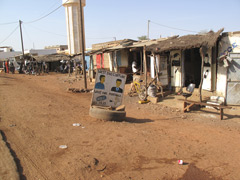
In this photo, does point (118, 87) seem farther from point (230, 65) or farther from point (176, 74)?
point (176, 74)

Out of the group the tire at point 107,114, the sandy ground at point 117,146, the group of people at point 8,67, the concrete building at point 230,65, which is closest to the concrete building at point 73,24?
the group of people at point 8,67

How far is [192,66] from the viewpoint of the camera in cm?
1353

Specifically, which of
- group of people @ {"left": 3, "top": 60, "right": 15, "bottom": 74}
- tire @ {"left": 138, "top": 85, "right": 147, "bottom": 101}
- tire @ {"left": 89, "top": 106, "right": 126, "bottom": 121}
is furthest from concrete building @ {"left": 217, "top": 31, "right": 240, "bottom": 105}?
group of people @ {"left": 3, "top": 60, "right": 15, "bottom": 74}

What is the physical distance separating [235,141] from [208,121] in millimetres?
2047

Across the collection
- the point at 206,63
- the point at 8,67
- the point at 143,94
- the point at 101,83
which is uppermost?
the point at 8,67

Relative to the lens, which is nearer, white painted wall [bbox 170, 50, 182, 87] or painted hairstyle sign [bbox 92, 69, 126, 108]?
painted hairstyle sign [bbox 92, 69, 126, 108]

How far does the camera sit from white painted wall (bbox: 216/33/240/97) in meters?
8.86

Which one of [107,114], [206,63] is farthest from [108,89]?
[206,63]

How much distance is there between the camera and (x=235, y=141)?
5.90 meters

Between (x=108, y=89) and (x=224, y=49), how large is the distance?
5782 millimetres

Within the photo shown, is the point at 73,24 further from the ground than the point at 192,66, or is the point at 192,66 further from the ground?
the point at 73,24

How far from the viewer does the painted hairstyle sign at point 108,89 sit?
7.34 meters

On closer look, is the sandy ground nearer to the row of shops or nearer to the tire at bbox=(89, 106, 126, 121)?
the tire at bbox=(89, 106, 126, 121)

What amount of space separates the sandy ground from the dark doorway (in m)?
5.01
